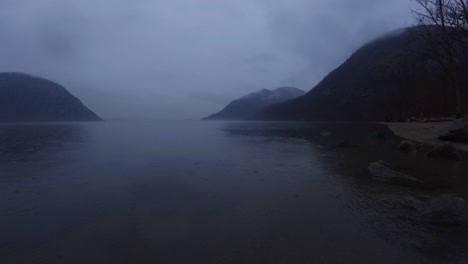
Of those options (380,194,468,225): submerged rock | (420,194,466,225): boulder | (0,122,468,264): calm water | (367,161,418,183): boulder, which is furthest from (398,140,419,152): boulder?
(420,194,466,225): boulder

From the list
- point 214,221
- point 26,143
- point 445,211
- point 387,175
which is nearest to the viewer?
Result: point 445,211

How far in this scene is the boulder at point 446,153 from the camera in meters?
18.2

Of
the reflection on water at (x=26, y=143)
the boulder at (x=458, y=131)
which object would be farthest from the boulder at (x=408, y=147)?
the reflection on water at (x=26, y=143)

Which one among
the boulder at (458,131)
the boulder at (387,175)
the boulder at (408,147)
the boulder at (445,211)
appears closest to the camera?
the boulder at (445,211)

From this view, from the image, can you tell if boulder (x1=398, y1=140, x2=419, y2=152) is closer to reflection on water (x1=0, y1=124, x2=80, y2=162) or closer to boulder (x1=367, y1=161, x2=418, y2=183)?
boulder (x1=367, y1=161, x2=418, y2=183)

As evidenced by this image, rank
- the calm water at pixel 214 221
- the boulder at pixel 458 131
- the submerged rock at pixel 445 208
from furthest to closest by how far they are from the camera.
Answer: the boulder at pixel 458 131 < the submerged rock at pixel 445 208 < the calm water at pixel 214 221

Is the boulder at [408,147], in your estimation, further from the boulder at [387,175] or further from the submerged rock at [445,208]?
the submerged rock at [445,208]

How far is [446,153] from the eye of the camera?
18.7 m

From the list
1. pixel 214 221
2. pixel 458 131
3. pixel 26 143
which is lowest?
pixel 26 143

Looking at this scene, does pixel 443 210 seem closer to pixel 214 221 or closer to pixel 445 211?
pixel 445 211

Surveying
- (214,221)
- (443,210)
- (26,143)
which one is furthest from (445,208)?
(26,143)

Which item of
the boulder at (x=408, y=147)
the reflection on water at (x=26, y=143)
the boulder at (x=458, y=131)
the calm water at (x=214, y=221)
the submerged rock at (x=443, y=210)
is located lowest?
the reflection on water at (x=26, y=143)

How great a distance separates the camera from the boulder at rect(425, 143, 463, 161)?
1817 centimetres

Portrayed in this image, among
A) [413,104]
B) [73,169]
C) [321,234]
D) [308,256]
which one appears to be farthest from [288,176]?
[413,104]
